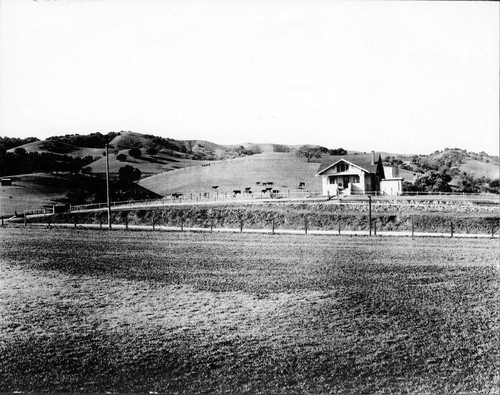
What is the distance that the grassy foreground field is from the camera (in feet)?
28.2

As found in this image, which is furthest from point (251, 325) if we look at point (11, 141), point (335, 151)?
point (335, 151)

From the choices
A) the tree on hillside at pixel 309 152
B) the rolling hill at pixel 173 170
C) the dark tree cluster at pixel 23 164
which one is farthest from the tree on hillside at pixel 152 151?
the dark tree cluster at pixel 23 164

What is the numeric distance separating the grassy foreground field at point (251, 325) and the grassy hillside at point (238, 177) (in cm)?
5304

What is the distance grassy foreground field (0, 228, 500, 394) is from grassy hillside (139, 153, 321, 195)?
53.0m

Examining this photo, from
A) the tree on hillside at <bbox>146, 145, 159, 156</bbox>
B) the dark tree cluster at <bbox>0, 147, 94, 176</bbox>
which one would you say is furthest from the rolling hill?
the dark tree cluster at <bbox>0, 147, 94, 176</bbox>

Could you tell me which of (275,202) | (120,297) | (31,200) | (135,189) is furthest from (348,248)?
(135,189)

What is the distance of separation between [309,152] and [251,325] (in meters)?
95.7

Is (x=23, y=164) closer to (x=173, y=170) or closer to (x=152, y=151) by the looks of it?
(x=173, y=170)

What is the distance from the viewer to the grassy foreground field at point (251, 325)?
8.59 m

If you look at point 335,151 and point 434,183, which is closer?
point 434,183

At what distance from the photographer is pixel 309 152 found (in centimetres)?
10506

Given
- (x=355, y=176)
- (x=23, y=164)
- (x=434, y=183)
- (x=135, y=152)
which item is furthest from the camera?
(x=135, y=152)

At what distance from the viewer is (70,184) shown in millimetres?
53312

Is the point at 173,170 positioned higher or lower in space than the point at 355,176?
higher
